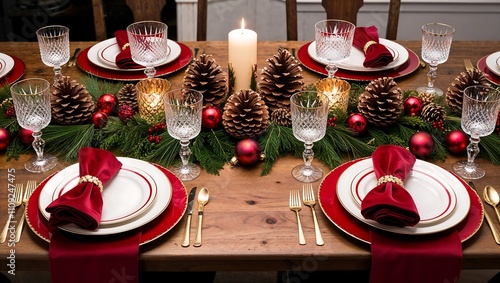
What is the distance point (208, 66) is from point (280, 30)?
5.77 ft

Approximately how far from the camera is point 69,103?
1359 millimetres

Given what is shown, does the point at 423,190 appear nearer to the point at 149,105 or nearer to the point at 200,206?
the point at 200,206

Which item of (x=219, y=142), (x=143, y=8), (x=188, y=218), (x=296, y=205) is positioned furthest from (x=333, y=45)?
(x=143, y=8)

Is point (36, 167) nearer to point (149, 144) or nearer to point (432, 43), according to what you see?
point (149, 144)

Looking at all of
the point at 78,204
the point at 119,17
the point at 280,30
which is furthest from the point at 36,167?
the point at 119,17

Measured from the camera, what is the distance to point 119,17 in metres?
3.48

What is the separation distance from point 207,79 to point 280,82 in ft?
0.55

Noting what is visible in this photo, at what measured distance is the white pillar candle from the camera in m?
1.39

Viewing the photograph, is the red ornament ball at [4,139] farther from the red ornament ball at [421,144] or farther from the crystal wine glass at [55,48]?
the red ornament ball at [421,144]

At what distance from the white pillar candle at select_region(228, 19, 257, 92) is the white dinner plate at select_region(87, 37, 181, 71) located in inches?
13.2

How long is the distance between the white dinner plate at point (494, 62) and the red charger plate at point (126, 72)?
0.83 meters

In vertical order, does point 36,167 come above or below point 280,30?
above

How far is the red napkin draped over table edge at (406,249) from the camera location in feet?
3.31

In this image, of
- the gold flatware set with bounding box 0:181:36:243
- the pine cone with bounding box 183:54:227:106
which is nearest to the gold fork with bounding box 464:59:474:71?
the pine cone with bounding box 183:54:227:106
